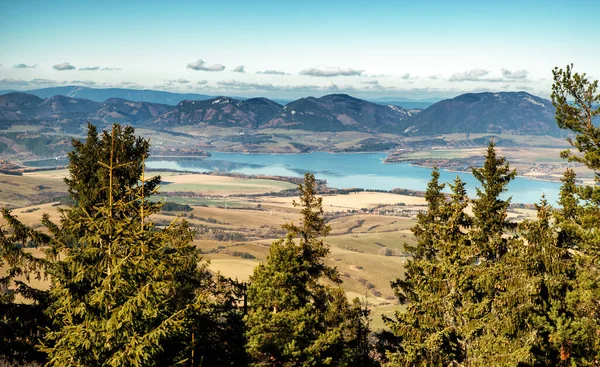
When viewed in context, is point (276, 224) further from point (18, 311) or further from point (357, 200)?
point (18, 311)

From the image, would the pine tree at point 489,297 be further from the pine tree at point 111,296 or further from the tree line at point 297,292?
the pine tree at point 111,296

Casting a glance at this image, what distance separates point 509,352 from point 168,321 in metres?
7.86

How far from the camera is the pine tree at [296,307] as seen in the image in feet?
61.8

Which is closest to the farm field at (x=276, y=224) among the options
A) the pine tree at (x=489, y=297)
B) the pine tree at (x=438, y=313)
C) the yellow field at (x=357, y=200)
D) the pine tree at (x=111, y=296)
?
the yellow field at (x=357, y=200)

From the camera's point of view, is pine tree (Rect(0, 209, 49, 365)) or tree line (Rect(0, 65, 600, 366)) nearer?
tree line (Rect(0, 65, 600, 366))

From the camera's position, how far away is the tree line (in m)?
11.5

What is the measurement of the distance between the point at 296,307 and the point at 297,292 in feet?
1.85

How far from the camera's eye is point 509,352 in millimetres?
12398

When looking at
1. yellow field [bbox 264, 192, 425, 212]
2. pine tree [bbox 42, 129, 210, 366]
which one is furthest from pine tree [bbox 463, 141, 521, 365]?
yellow field [bbox 264, 192, 425, 212]

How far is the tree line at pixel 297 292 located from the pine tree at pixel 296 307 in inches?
2.6

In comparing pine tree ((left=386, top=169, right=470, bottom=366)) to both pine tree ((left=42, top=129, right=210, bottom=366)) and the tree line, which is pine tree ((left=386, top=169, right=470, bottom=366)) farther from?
pine tree ((left=42, top=129, right=210, bottom=366))

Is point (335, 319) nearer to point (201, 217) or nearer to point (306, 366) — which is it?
point (306, 366)

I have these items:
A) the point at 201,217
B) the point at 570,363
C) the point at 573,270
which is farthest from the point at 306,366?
the point at 201,217

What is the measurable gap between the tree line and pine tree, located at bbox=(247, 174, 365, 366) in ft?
0.21
